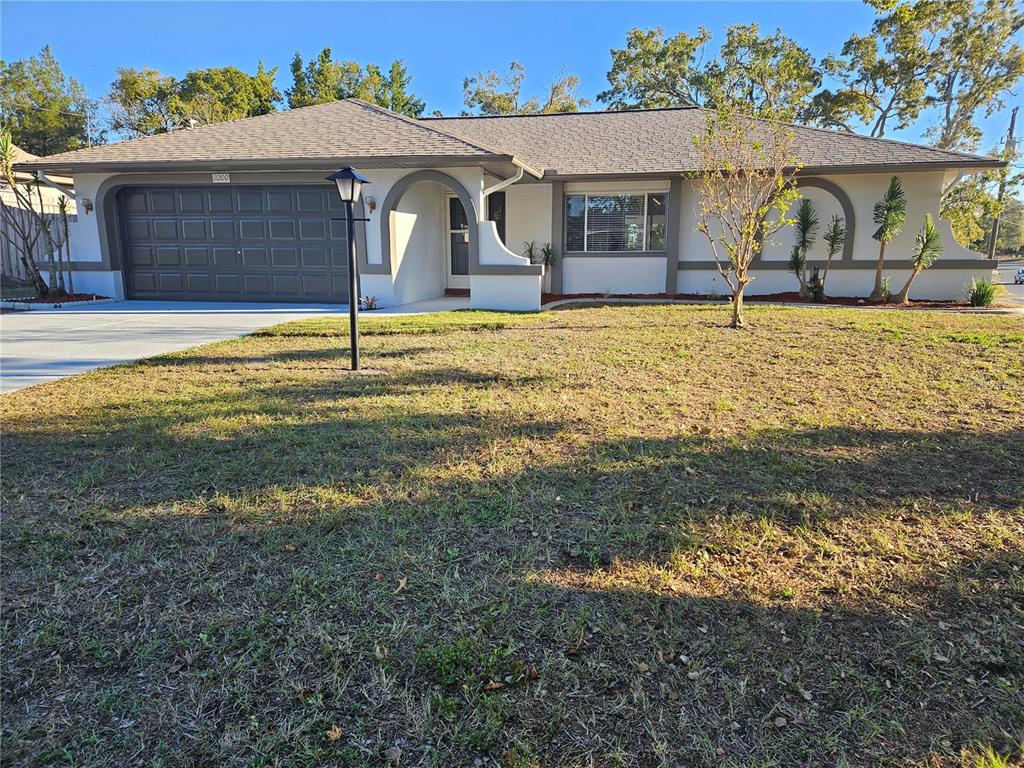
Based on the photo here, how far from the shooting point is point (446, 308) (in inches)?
501

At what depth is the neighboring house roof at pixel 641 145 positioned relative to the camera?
516 inches

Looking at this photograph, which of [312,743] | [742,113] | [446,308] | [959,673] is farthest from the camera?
[446,308]

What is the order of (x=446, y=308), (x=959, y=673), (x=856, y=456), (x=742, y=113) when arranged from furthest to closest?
(x=446, y=308) → (x=742, y=113) → (x=856, y=456) → (x=959, y=673)

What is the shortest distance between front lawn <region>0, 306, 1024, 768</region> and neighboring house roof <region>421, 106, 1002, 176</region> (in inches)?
371

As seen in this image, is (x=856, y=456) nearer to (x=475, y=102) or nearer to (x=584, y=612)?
(x=584, y=612)

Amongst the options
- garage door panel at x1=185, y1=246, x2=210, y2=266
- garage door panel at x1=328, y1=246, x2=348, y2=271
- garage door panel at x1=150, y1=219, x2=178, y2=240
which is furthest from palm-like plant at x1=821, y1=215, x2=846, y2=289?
garage door panel at x1=150, y1=219, x2=178, y2=240

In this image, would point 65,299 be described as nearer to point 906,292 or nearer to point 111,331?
point 111,331

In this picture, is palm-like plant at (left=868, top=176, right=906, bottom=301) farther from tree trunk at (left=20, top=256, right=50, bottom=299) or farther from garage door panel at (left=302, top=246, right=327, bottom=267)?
tree trunk at (left=20, top=256, right=50, bottom=299)

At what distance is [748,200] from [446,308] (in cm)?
601

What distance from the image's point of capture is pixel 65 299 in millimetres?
13305

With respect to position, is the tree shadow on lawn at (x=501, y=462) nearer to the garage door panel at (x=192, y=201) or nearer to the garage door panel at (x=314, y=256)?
the garage door panel at (x=314, y=256)

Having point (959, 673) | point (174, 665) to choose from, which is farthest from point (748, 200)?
point (174, 665)

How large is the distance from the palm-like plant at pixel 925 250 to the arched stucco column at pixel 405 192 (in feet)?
29.9

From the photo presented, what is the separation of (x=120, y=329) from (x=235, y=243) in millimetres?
4289
